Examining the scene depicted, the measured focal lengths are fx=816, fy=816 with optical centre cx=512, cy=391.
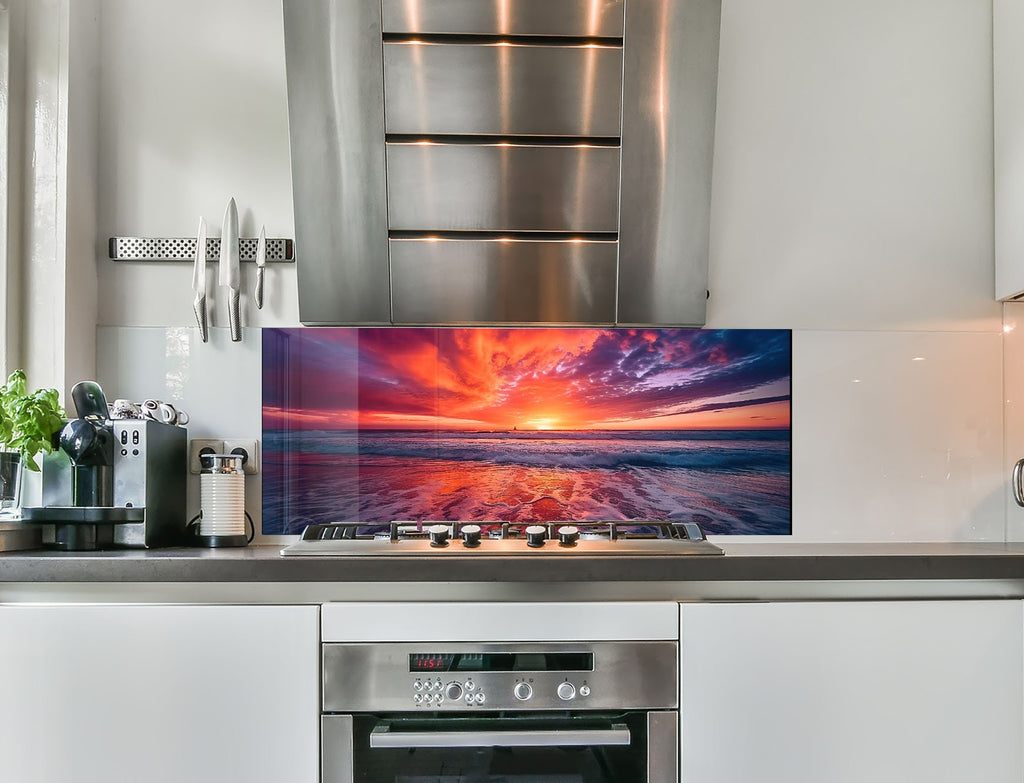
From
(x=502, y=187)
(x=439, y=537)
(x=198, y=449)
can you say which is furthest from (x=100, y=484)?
(x=502, y=187)

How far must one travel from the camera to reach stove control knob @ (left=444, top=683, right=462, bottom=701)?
146 cm

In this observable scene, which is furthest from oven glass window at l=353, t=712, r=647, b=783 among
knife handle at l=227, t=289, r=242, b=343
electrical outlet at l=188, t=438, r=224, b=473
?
knife handle at l=227, t=289, r=242, b=343

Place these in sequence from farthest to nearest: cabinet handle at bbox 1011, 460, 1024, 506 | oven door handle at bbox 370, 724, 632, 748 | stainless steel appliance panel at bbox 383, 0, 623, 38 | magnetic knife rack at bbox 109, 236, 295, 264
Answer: magnetic knife rack at bbox 109, 236, 295, 264, cabinet handle at bbox 1011, 460, 1024, 506, stainless steel appliance panel at bbox 383, 0, 623, 38, oven door handle at bbox 370, 724, 632, 748

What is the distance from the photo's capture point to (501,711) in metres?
1.47

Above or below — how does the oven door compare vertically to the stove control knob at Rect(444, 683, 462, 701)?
below

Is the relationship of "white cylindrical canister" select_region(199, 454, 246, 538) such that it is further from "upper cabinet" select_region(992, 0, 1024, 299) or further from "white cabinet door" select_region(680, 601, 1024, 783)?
"upper cabinet" select_region(992, 0, 1024, 299)

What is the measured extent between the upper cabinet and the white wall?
3 cm

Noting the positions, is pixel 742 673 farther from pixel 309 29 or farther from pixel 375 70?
pixel 309 29

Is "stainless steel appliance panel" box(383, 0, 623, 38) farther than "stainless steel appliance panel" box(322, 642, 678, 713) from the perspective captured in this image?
Yes

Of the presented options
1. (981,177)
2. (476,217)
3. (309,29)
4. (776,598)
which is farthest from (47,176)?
(981,177)

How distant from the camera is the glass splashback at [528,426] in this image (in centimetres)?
206

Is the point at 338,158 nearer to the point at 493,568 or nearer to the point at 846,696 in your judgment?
the point at 493,568

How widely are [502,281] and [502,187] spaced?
0.22m

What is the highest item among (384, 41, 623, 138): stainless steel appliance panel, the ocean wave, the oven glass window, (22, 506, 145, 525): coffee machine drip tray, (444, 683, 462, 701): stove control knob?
(384, 41, 623, 138): stainless steel appliance panel
